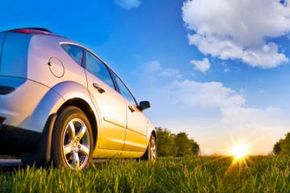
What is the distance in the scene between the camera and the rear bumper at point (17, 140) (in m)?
4.55

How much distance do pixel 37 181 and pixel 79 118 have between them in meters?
2.00

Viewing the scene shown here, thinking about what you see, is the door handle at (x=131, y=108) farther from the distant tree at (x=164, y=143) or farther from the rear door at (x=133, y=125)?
the distant tree at (x=164, y=143)

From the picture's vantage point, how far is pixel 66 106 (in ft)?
17.5

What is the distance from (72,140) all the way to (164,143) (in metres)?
62.1

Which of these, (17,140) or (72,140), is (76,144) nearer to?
(72,140)

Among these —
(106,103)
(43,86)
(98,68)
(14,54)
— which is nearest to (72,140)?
(43,86)

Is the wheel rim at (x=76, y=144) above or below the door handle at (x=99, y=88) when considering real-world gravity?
below

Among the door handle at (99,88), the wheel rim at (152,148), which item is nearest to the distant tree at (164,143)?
the wheel rim at (152,148)

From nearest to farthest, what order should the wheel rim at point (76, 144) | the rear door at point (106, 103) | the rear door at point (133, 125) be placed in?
1. the wheel rim at point (76, 144)
2. the rear door at point (106, 103)
3. the rear door at point (133, 125)

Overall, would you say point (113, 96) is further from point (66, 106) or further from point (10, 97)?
point (10, 97)

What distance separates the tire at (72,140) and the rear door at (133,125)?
5.68 ft

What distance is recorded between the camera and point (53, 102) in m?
4.95

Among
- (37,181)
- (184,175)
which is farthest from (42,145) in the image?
(184,175)

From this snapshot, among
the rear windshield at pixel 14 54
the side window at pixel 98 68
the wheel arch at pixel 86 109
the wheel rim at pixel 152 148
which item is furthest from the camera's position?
the wheel rim at pixel 152 148
